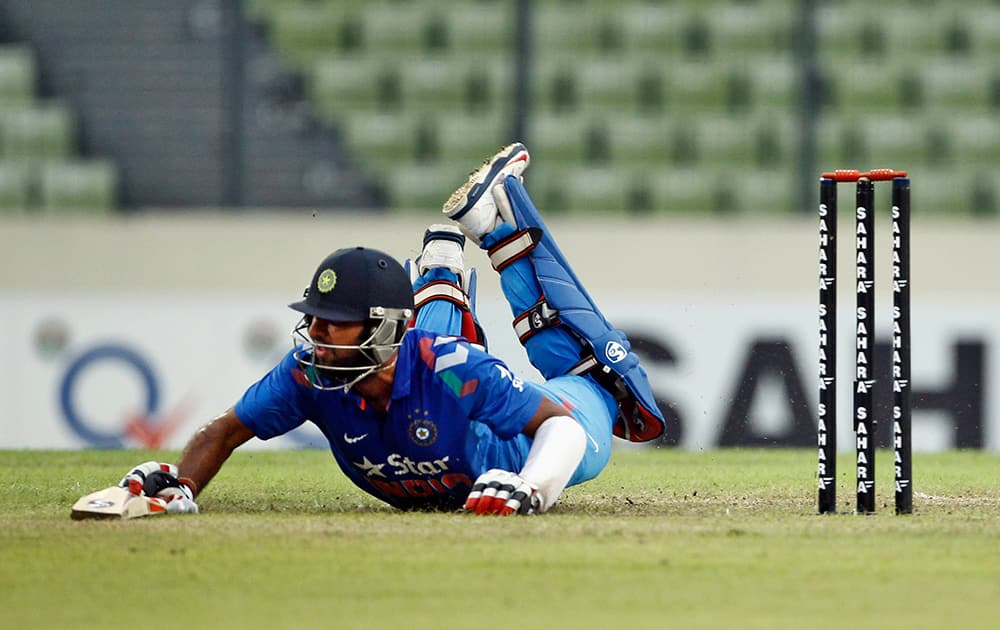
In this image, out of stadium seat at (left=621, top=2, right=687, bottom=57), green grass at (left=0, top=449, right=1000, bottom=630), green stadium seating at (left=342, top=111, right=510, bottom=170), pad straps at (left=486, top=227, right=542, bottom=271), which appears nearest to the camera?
green grass at (left=0, top=449, right=1000, bottom=630)

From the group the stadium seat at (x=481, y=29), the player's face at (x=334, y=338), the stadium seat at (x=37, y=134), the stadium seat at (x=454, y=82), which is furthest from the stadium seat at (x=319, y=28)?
the player's face at (x=334, y=338)

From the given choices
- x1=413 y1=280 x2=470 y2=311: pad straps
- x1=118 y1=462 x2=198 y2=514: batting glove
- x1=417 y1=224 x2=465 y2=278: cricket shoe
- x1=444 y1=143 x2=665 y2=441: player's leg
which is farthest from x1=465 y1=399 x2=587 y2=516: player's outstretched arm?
x1=417 y1=224 x2=465 y2=278: cricket shoe

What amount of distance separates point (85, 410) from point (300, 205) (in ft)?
6.50

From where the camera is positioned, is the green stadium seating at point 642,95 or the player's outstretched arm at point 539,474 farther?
the green stadium seating at point 642,95

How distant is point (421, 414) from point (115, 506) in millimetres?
925

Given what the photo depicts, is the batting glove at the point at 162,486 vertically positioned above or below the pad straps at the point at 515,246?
below

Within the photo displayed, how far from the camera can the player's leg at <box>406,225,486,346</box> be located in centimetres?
637

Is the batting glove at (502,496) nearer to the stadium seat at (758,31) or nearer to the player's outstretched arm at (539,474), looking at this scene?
the player's outstretched arm at (539,474)

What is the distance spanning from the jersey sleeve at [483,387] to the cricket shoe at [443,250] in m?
1.28

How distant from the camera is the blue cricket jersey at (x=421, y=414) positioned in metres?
5.20

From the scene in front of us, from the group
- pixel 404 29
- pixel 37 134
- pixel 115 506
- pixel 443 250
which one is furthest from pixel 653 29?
pixel 115 506

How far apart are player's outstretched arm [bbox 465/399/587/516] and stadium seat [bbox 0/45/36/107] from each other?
7.80m

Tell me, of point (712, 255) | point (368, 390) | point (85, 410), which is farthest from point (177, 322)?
point (368, 390)

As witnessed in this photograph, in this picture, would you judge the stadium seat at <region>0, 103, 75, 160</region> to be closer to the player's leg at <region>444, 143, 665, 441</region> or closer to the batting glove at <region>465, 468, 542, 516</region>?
the player's leg at <region>444, 143, 665, 441</region>
